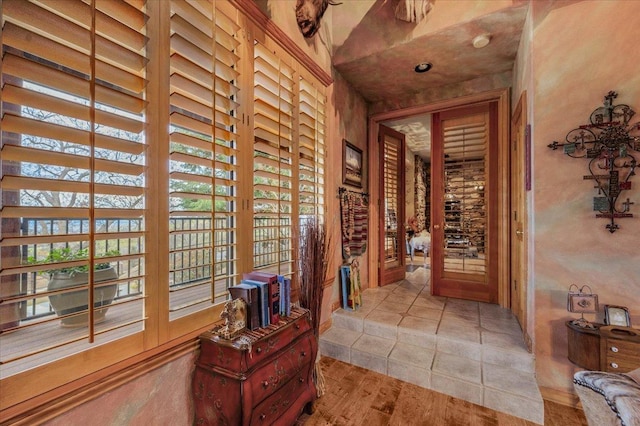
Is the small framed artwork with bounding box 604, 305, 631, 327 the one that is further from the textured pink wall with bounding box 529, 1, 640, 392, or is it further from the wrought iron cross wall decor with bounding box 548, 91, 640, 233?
the wrought iron cross wall decor with bounding box 548, 91, 640, 233

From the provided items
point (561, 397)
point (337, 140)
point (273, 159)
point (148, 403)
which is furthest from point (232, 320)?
point (561, 397)

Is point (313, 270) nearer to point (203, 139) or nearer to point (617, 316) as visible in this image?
point (203, 139)

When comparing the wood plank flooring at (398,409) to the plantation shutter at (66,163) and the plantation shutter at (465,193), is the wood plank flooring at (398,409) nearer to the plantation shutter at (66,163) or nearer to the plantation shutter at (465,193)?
the plantation shutter at (66,163)

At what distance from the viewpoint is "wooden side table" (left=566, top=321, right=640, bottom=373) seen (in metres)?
1.53

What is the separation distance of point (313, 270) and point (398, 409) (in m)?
1.14

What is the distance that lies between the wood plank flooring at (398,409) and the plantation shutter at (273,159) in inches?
40.0

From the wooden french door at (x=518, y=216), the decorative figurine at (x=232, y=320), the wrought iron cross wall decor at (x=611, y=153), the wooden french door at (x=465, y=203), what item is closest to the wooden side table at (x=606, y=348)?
the wooden french door at (x=518, y=216)

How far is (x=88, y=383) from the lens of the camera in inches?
40.0

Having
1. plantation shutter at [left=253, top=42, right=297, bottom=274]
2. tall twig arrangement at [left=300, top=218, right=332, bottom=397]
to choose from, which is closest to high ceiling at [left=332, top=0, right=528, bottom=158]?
plantation shutter at [left=253, top=42, right=297, bottom=274]

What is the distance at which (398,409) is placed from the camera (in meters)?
1.82

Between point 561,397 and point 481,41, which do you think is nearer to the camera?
point 561,397

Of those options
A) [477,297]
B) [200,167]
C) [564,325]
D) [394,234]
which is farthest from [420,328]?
[200,167]

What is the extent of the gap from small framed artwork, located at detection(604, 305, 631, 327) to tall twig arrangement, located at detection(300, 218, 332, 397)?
1.90 meters

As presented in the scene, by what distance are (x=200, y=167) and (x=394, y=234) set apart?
3.08 m
